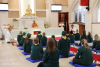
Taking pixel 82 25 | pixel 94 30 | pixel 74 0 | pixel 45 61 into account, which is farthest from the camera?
pixel 74 0

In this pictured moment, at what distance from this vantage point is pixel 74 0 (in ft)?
53.7

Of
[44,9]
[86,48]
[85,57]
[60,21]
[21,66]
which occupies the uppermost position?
[44,9]

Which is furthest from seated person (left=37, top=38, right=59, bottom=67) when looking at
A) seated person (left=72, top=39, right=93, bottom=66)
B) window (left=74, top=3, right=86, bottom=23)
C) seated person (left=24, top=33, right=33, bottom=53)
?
window (left=74, top=3, right=86, bottom=23)

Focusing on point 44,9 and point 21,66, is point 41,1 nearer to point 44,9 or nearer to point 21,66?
point 44,9

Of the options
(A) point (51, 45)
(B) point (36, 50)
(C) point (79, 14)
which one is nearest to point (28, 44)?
(B) point (36, 50)

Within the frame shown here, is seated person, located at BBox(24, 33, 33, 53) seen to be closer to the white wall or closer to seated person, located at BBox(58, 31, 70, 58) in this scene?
seated person, located at BBox(58, 31, 70, 58)

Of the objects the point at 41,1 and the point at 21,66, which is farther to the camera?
the point at 41,1

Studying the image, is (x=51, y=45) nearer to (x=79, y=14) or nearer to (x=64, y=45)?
(x=64, y=45)

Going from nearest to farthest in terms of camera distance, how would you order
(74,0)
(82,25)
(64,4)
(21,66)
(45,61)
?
(45,61)
(21,66)
(82,25)
(74,0)
(64,4)

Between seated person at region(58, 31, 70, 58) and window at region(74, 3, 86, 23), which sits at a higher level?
window at region(74, 3, 86, 23)

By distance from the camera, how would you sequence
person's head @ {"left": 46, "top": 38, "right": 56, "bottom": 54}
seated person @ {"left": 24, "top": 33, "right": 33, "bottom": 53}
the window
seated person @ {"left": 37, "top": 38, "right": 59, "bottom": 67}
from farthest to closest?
the window, seated person @ {"left": 24, "top": 33, "right": 33, "bottom": 53}, seated person @ {"left": 37, "top": 38, "right": 59, "bottom": 67}, person's head @ {"left": 46, "top": 38, "right": 56, "bottom": 54}

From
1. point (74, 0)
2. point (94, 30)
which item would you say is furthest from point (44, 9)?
point (94, 30)

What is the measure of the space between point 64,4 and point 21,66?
45.8 feet

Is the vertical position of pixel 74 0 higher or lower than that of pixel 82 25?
higher
